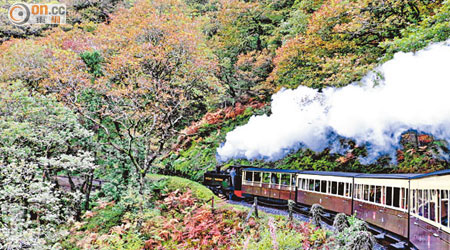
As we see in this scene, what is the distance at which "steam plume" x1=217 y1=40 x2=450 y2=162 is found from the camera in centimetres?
924

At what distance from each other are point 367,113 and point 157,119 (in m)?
9.85

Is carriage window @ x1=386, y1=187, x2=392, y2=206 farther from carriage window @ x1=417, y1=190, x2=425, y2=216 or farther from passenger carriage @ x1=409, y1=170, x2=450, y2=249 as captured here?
carriage window @ x1=417, y1=190, x2=425, y2=216

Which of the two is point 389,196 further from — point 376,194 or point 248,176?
point 248,176

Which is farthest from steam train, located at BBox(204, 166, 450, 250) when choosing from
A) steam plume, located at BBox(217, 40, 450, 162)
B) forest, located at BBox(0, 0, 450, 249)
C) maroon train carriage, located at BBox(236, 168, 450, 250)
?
steam plume, located at BBox(217, 40, 450, 162)

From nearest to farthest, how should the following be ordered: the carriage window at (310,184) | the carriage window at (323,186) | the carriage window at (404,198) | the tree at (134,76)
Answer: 1. the carriage window at (404,198)
2. the carriage window at (323,186)
3. the carriage window at (310,184)
4. the tree at (134,76)

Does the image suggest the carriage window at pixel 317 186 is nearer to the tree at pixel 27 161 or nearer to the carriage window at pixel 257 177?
the carriage window at pixel 257 177

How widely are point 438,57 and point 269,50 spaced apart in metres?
11.5

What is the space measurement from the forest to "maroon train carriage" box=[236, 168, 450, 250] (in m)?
1.20

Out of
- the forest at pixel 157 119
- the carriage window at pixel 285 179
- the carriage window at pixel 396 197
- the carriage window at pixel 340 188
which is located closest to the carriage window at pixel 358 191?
the carriage window at pixel 340 188

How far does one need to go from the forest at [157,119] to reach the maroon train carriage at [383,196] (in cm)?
120

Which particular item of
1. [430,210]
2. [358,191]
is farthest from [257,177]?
[430,210]

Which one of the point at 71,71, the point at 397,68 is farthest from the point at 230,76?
the point at 397,68

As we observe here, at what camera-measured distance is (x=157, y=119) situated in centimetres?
1509

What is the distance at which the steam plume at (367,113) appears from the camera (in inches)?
364
